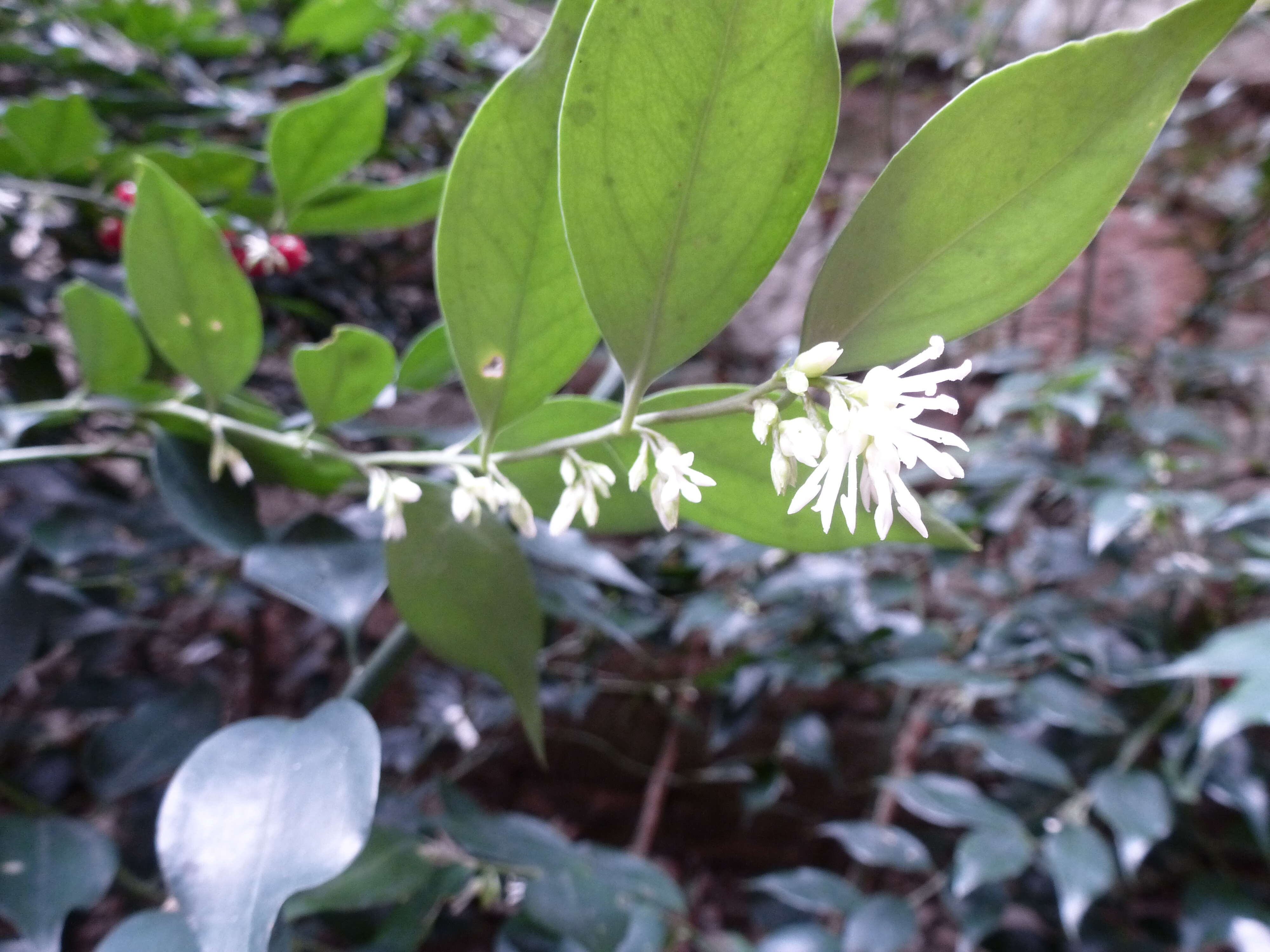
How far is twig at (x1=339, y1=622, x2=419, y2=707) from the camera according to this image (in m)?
0.44

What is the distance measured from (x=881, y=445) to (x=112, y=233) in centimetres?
78

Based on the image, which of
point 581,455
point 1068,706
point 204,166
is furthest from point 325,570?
point 1068,706

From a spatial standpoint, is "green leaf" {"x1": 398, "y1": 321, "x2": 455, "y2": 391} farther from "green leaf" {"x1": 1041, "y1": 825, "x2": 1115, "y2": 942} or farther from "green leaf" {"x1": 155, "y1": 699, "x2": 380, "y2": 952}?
"green leaf" {"x1": 1041, "y1": 825, "x2": 1115, "y2": 942}

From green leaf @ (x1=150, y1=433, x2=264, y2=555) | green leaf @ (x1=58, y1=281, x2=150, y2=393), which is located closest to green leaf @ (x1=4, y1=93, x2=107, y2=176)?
green leaf @ (x1=58, y1=281, x2=150, y2=393)

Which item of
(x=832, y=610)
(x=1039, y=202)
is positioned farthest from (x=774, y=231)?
(x=832, y=610)

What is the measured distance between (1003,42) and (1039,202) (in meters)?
1.53

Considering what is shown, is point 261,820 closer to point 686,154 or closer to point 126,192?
point 686,154

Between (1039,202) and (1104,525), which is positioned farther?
(1104,525)

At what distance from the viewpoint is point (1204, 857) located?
90cm

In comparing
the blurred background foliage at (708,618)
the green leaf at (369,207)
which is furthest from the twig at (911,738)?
the green leaf at (369,207)

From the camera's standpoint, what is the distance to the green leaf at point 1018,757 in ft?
2.33

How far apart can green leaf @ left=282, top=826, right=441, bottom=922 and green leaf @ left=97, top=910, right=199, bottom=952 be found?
0.12m

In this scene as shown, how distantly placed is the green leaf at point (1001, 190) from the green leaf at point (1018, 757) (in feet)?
2.01

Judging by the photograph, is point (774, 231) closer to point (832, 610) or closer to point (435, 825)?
point (435, 825)
